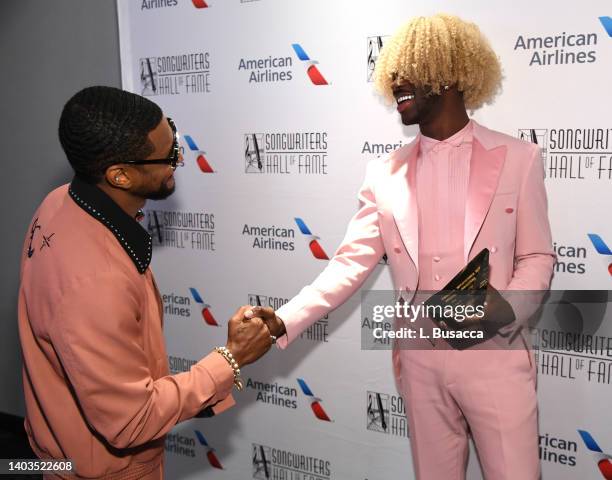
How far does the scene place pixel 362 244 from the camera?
6.68 ft

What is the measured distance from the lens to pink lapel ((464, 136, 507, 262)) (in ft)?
5.61

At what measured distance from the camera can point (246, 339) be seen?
1.75m

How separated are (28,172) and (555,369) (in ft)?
9.57

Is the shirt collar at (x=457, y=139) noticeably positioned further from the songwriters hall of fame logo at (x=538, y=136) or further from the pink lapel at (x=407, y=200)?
the songwriters hall of fame logo at (x=538, y=136)

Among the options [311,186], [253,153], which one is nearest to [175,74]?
[253,153]

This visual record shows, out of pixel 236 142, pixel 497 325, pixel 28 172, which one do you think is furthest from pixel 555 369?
pixel 28 172

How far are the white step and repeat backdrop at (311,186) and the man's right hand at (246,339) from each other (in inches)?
31.1

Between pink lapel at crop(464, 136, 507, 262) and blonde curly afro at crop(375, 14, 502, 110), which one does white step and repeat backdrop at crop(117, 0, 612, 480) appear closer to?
blonde curly afro at crop(375, 14, 502, 110)

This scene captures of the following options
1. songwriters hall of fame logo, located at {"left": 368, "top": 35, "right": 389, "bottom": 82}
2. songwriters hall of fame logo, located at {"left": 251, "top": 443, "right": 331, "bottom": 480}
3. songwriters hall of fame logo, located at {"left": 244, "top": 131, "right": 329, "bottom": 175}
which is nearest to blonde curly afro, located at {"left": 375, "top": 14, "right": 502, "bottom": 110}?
songwriters hall of fame logo, located at {"left": 368, "top": 35, "right": 389, "bottom": 82}

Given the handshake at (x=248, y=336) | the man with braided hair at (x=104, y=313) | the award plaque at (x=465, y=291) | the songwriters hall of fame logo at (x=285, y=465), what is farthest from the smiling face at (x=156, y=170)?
the songwriters hall of fame logo at (x=285, y=465)

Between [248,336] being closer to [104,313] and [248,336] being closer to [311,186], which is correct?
[104,313]

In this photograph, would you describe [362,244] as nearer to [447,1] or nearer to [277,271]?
[277,271]

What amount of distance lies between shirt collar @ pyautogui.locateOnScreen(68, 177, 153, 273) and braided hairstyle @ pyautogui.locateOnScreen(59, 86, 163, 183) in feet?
0.14

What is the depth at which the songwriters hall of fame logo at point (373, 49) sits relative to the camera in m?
2.26
